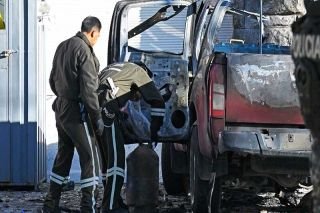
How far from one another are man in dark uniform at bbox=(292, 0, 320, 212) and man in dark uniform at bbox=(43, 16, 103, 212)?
4.08 meters

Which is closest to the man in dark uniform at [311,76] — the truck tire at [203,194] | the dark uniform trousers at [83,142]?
the truck tire at [203,194]

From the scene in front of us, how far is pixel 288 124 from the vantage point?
670cm

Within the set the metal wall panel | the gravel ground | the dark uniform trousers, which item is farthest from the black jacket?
the metal wall panel

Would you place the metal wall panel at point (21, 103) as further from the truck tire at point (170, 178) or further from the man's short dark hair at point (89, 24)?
the man's short dark hair at point (89, 24)

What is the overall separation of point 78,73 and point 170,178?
9.51ft

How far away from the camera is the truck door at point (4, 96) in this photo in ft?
32.0

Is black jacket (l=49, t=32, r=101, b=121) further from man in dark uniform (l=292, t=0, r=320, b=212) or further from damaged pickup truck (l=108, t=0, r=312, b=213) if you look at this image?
man in dark uniform (l=292, t=0, r=320, b=212)

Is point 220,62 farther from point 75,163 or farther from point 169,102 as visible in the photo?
point 75,163

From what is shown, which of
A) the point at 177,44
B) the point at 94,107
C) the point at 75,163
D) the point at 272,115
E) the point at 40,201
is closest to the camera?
the point at 272,115

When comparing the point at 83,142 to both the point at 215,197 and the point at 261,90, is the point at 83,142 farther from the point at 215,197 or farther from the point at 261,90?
the point at 261,90

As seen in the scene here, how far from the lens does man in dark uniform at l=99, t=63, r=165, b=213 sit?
743 centimetres

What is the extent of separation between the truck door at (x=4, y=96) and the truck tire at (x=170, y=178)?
78.8 inches

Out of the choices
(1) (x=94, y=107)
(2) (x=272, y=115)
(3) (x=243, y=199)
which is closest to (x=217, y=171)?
(2) (x=272, y=115)

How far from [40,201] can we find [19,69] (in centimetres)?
173
